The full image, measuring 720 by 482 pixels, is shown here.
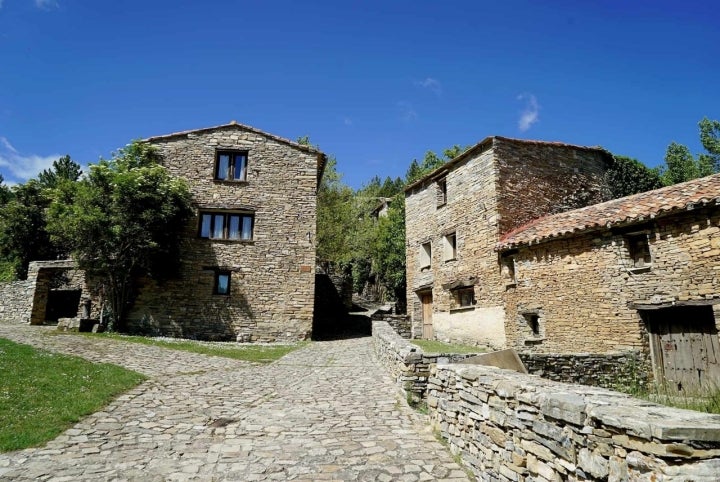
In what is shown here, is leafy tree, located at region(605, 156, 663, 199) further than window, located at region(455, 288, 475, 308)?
Yes

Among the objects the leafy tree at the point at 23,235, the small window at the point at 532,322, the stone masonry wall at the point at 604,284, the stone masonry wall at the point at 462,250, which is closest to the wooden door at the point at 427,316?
the stone masonry wall at the point at 462,250

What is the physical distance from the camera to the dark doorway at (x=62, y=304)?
2312 cm

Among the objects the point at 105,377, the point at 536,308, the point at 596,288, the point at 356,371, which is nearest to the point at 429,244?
the point at 536,308

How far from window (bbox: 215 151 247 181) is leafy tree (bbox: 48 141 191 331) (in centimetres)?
232

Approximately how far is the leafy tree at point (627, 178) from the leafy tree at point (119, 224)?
2060 cm

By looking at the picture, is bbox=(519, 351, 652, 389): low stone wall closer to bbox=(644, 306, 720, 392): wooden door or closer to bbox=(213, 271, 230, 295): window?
bbox=(644, 306, 720, 392): wooden door

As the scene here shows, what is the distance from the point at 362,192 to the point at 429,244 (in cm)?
2181

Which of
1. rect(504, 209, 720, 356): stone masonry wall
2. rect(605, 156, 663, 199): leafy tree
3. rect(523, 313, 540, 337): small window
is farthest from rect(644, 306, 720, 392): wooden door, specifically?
rect(605, 156, 663, 199): leafy tree

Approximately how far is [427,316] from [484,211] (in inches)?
272

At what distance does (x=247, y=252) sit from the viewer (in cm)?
1908

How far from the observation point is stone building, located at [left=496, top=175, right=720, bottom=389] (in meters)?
10.9

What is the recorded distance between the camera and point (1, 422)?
600 centimetres

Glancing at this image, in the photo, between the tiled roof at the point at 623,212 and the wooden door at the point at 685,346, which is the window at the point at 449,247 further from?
the wooden door at the point at 685,346

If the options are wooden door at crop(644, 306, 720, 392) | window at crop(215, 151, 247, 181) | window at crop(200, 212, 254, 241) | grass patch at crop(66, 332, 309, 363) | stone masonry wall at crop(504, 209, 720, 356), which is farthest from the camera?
window at crop(215, 151, 247, 181)
